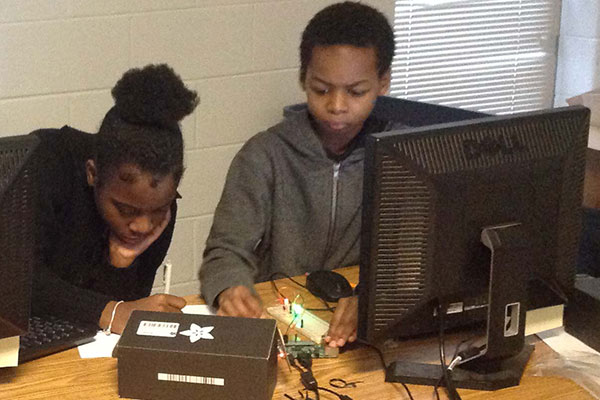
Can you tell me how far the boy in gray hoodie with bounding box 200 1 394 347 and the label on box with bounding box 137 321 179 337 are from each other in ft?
1.78

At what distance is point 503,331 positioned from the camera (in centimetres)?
166

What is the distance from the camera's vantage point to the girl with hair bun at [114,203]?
1.86 m

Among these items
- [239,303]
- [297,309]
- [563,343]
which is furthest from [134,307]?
[563,343]

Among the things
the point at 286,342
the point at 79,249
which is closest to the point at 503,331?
the point at 286,342

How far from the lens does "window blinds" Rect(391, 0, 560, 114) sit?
3447mm

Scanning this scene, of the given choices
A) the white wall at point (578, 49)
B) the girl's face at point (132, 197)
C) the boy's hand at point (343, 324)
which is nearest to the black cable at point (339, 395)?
the boy's hand at point (343, 324)

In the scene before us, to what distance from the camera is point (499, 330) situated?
165 centimetres

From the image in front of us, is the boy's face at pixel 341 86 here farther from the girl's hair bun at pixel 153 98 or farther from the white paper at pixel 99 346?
the white paper at pixel 99 346

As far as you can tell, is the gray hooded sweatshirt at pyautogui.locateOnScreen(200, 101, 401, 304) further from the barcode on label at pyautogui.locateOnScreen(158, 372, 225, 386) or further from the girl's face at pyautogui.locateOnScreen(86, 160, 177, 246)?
the barcode on label at pyautogui.locateOnScreen(158, 372, 225, 386)

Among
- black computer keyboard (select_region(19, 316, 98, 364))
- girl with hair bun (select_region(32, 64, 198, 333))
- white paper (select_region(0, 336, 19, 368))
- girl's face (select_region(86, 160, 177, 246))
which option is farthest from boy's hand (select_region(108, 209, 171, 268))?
white paper (select_region(0, 336, 19, 368))

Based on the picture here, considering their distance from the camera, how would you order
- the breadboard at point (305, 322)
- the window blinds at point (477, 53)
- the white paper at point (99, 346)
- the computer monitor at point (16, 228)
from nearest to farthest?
the computer monitor at point (16, 228) → the white paper at point (99, 346) → the breadboard at point (305, 322) → the window blinds at point (477, 53)

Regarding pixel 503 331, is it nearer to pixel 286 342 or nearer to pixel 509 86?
pixel 286 342

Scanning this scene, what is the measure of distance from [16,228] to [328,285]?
29.0 inches

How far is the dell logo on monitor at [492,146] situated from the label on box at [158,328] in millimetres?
586
